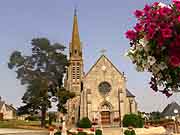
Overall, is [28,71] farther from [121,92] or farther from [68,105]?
[121,92]

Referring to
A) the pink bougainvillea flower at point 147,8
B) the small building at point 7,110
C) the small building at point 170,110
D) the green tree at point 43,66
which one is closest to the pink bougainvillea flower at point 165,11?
the pink bougainvillea flower at point 147,8

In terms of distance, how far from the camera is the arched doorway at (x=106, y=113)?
2185 inches

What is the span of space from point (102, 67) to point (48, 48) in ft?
36.5

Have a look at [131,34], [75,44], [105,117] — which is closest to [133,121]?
[105,117]

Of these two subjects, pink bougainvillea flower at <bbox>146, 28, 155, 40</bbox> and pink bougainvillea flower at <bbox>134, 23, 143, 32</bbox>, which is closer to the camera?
pink bougainvillea flower at <bbox>146, 28, 155, 40</bbox>

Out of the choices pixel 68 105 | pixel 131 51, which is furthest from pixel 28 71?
pixel 131 51

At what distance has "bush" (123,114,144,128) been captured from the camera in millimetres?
49719

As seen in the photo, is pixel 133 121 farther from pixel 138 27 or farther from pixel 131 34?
pixel 138 27

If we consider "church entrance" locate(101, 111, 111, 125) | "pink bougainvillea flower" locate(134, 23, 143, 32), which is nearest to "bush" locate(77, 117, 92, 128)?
"church entrance" locate(101, 111, 111, 125)

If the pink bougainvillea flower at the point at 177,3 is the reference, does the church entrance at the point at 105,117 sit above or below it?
below

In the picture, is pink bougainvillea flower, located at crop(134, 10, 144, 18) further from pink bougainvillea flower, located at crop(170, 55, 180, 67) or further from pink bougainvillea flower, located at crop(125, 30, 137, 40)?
pink bougainvillea flower, located at crop(170, 55, 180, 67)

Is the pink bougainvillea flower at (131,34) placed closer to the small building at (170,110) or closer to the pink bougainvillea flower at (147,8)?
the pink bougainvillea flower at (147,8)

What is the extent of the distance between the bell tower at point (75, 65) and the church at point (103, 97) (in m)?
1.33

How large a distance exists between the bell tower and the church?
1.33 metres
